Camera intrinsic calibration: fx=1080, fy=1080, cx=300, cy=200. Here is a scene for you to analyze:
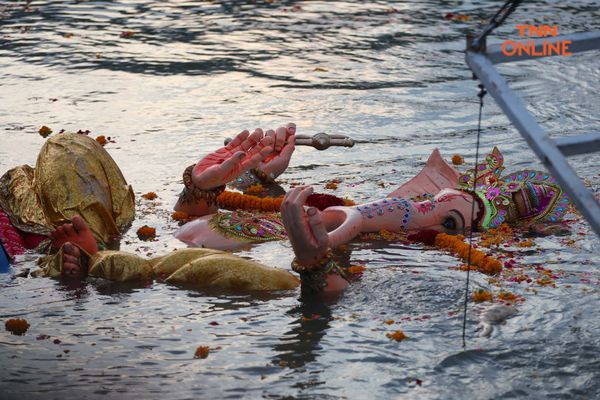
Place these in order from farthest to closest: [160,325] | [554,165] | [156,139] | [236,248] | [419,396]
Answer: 1. [156,139]
2. [236,248]
3. [160,325]
4. [419,396]
5. [554,165]

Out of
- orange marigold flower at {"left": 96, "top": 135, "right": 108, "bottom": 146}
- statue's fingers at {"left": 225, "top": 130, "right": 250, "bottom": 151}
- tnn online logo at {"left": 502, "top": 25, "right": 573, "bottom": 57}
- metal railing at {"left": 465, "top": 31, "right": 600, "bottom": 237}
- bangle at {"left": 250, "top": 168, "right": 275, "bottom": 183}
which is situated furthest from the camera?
orange marigold flower at {"left": 96, "top": 135, "right": 108, "bottom": 146}

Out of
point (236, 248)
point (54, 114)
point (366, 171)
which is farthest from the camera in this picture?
point (54, 114)

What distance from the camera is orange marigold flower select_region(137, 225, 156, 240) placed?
17.3ft

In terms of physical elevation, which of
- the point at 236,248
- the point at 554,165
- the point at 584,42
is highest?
the point at 584,42

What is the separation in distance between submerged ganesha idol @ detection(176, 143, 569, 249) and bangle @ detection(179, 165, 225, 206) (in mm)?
92

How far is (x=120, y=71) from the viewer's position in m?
8.70

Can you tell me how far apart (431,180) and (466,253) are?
0.72 metres

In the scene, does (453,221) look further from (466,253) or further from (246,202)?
(246,202)

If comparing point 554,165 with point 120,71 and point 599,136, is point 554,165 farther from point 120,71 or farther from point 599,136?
point 120,71

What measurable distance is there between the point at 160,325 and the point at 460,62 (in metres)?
5.24

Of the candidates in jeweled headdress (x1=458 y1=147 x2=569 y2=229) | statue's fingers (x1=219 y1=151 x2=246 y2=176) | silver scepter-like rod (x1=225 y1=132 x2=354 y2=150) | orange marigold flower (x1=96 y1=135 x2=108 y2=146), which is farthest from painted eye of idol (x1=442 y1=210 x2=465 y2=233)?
orange marigold flower (x1=96 y1=135 x2=108 y2=146)

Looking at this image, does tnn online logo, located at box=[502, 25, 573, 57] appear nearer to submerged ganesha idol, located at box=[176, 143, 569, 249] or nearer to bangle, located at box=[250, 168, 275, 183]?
submerged ganesha idol, located at box=[176, 143, 569, 249]

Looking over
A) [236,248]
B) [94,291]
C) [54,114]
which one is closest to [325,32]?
[54,114]

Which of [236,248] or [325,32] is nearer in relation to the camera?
[236,248]
